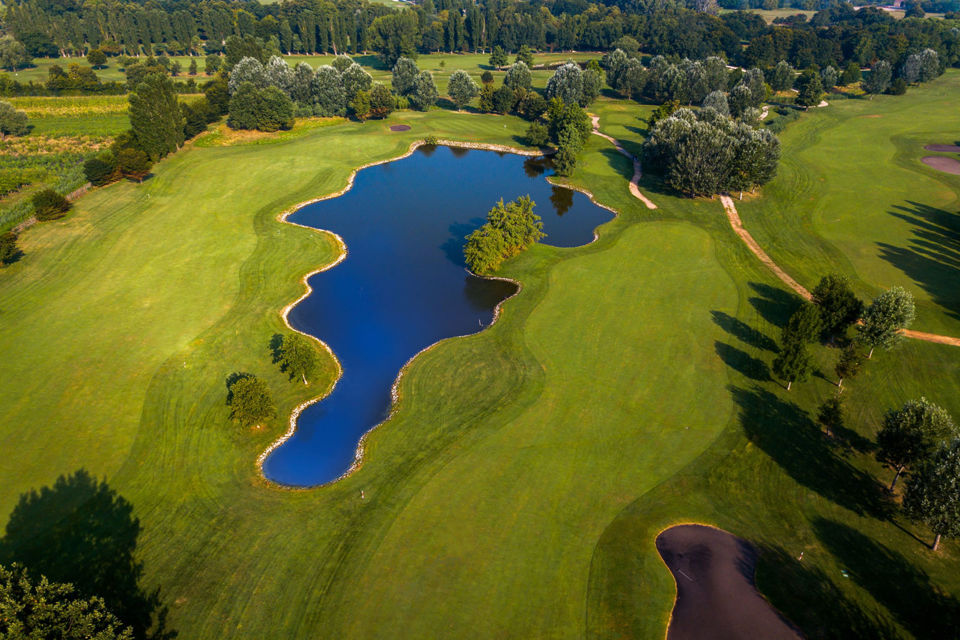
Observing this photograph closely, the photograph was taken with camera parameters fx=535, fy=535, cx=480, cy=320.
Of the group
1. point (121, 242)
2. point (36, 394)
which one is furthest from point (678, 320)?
point (121, 242)

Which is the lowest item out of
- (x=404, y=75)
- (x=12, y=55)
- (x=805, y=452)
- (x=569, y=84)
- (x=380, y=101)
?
(x=805, y=452)

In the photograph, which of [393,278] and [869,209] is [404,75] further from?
[869,209]

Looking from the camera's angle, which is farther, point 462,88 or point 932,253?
point 462,88

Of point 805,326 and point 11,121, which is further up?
point 11,121

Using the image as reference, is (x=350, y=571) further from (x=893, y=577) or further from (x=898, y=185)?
(x=898, y=185)

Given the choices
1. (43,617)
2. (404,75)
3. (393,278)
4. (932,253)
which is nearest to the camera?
(43,617)

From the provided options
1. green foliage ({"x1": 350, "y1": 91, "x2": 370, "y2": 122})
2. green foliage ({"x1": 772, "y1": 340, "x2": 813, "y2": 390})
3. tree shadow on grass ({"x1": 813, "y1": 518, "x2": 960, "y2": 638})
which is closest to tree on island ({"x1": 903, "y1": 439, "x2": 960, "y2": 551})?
tree shadow on grass ({"x1": 813, "y1": 518, "x2": 960, "y2": 638})

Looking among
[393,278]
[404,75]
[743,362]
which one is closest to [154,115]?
[404,75]
